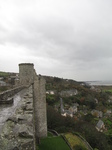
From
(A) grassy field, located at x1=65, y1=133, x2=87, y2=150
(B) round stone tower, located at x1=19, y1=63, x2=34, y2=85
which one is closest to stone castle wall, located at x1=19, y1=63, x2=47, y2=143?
(B) round stone tower, located at x1=19, y1=63, x2=34, y2=85

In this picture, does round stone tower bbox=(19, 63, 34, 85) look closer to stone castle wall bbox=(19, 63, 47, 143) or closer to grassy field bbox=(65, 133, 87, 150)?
stone castle wall bbox=(19, 63, 47, 143)

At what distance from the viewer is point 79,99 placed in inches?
2518

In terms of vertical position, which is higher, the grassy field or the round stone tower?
the round stone tower

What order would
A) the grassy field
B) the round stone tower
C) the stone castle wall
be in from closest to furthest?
the stone castle wall < the round stone tower < the grassy field

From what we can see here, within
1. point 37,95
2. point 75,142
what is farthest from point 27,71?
point 75,142

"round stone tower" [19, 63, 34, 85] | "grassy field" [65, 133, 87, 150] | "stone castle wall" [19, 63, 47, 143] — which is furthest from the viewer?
"grassy field" [65, 133, 87, 150]

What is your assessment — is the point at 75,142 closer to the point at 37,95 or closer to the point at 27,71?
the point at 37,95

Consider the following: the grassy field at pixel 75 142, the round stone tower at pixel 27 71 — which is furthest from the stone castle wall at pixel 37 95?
the grassy field at pixel 75 142

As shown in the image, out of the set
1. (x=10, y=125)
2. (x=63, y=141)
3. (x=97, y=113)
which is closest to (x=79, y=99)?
(x=97, y=113)

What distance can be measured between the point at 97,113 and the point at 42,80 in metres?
44.0

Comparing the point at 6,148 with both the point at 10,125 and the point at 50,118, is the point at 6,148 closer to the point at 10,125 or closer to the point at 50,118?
the point at 10,125

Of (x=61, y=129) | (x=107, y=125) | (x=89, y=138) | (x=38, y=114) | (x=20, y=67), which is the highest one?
(x=20, y=67)

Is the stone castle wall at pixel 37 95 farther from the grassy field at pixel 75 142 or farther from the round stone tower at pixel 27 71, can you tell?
the grassy field at pixel 75 142

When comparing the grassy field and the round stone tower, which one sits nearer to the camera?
the round stone tower
